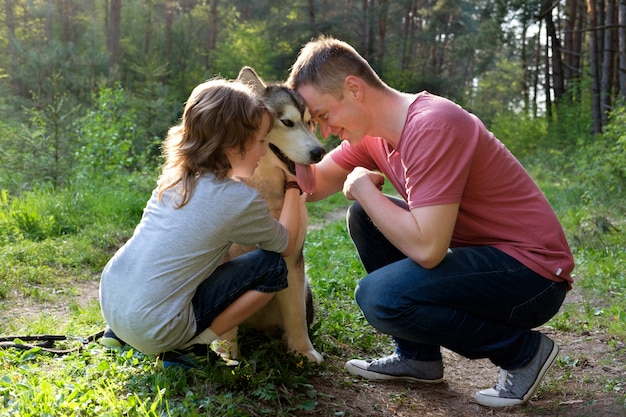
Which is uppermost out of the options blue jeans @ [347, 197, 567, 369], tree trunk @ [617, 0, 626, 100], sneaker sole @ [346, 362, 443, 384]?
tree trunk @ [617, 0, 626, 100]

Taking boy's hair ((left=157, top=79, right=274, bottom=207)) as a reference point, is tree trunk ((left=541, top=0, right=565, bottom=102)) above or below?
above

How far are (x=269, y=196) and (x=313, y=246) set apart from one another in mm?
3403

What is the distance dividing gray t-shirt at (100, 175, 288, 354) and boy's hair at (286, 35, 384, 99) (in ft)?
2.49

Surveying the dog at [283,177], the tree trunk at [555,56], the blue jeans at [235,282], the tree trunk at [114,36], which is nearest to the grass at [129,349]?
the dog at [283,177]

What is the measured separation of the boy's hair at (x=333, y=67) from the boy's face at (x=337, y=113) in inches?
1.4

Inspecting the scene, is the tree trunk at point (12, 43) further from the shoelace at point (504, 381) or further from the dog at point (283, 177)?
the shoelace at point (504, 381)

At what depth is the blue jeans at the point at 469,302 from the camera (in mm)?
2721

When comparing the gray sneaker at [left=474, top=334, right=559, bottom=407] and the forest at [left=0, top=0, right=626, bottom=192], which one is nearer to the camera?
the gray sneaker at [left=474, top=334, right=559, bottom=407]

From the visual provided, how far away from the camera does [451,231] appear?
8.69ft

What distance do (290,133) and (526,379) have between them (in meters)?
1.78

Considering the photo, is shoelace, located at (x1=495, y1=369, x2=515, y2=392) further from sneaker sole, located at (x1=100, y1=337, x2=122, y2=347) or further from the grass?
sneaker sole, located at (x1=100, y1=337, x2=122, y2=347)

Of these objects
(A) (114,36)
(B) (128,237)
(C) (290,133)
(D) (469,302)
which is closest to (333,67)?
(C) (290,133)

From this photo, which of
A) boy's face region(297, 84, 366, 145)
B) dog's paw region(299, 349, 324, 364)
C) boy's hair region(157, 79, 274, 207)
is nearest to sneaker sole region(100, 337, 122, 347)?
boy's hair region(157, 79, 274, 207)

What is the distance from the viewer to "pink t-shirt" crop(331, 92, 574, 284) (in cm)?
262
